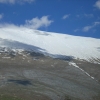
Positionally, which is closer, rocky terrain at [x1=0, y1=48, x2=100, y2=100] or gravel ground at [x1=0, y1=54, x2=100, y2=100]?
rocky terrain at [x1=0, y1=48, x2=100, y2=100]

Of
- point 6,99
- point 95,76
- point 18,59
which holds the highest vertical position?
point 18,59

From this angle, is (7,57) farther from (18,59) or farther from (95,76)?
(95,76)

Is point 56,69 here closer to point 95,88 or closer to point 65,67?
point 65,67

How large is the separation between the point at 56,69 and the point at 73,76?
22.2 metres

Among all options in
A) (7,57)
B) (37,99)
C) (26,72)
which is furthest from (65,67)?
(37,99)

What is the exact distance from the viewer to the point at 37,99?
223 feet

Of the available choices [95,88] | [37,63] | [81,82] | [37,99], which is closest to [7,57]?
[37,63]

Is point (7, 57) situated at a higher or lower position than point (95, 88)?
higher

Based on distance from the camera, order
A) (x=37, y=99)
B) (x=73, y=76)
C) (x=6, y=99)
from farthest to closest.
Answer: (x=73, y=76) < (x=37, y=99) < (x=6, y=99)

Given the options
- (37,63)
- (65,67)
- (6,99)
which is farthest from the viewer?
(37,63)

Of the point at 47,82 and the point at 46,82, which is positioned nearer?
the point at 46,82

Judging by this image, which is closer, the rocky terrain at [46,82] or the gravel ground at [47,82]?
the rocky terrain at [46,82]

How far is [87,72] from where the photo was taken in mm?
142500

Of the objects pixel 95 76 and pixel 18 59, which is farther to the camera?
pixel 18 59
